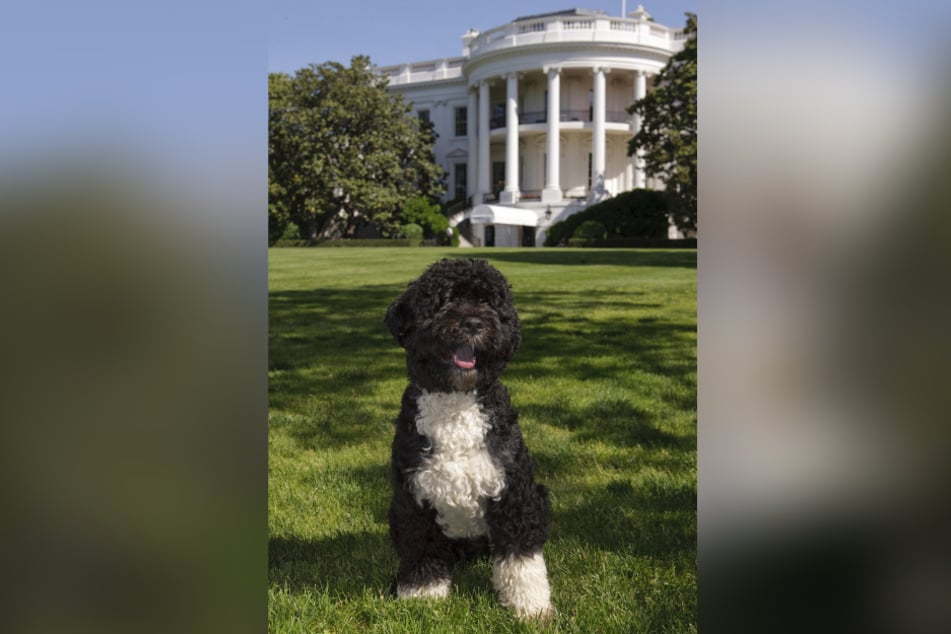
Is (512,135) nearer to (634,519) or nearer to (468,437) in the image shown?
(634,519)

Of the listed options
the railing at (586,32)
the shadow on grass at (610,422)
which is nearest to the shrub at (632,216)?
the railing at (586,32)

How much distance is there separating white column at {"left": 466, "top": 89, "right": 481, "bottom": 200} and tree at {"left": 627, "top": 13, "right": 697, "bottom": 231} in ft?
71.7

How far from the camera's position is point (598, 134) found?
144 feet

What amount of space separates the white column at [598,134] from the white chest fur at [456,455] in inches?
1636

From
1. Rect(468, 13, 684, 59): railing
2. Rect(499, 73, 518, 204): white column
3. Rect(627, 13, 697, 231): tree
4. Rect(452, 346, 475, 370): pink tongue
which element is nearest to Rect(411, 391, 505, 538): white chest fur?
Rect(452, 346, 475, 370): pink tongue

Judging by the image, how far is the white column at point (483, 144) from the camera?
4684 cm

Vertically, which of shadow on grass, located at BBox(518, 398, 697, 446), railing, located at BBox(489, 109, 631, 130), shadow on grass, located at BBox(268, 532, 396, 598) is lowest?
shadow on grass, located at BBox(268, 532, 396, 598)

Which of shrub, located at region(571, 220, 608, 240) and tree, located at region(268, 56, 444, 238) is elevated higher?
tree, located at region(268, 56, 444, 238)

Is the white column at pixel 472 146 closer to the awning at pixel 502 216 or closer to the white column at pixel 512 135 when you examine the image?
the white column at pixel 512 135

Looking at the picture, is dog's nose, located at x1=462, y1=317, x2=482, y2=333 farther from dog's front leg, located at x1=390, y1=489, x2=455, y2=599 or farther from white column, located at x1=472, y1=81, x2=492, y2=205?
white column, located at x1=472, y1=81, x2=492, y2=205

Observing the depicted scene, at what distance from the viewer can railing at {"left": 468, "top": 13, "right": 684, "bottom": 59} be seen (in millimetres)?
43219

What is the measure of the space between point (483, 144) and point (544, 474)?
44050 mm
